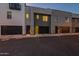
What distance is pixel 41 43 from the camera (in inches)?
1103

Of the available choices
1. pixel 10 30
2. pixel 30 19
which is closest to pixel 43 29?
pixel 30 19

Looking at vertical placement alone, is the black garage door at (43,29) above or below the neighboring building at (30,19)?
below

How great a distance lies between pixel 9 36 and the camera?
28016 millimetres

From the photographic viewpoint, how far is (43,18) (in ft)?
92.1

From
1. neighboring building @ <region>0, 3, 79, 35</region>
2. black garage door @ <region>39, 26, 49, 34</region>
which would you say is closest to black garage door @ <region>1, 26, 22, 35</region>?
neighboring building @ <region>0, 3, 79, 35</region>

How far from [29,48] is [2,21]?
59 cm

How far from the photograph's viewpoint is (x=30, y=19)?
28047 mm

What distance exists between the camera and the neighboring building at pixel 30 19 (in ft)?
91.9

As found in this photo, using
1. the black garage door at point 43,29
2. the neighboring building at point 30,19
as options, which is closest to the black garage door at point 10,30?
the neighboring building at point 30,19

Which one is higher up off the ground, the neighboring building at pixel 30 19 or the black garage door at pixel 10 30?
the neighboring building at pixel 30 19

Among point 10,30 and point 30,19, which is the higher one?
point 30,19

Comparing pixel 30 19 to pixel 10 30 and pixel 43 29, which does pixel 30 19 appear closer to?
pixel 43 29

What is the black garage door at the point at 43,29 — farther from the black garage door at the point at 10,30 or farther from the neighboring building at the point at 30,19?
the black garage door at the point at 10,30

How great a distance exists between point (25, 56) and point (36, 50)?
0.20 m
